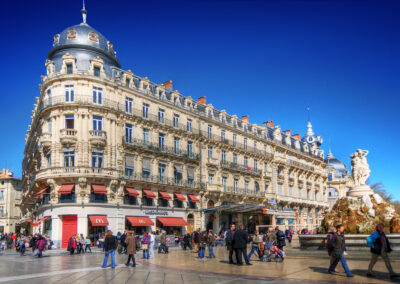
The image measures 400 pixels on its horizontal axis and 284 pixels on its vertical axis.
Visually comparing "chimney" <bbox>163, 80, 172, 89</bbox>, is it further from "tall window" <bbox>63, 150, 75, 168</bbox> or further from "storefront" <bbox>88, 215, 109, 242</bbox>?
"storefront" <bbox>88, 215, 109, 242</bbox>

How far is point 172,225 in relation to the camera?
128 feet

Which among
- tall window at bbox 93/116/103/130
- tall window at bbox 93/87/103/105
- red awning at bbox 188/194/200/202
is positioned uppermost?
tall window at bbox 93/87/103/105

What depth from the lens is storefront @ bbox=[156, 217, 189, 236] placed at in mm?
38688

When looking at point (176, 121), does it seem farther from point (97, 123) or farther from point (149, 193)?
point (97, 123)

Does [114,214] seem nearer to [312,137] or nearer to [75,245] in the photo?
[75,245]

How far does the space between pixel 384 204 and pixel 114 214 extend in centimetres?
2227

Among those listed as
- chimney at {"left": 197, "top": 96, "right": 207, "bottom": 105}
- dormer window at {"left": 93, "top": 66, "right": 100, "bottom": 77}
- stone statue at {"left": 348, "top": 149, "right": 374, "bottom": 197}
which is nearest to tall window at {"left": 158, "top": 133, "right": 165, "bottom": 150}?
dormer window at {"left": 93, "top": 66, "right": 100, "bottom": 77}

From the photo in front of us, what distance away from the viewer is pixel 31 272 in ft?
48.7

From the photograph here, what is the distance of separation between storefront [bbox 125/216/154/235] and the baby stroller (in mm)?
19615

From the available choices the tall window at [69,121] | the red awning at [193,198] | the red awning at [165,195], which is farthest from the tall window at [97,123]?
the red awning at [193,198]

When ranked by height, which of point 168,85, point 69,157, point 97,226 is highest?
point 168,85

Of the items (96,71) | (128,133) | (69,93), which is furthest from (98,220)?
(96,71)

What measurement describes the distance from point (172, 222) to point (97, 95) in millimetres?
14038

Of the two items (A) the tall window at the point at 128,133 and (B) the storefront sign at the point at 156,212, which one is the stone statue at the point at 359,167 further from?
(A) the tall window at the point at 128,133
